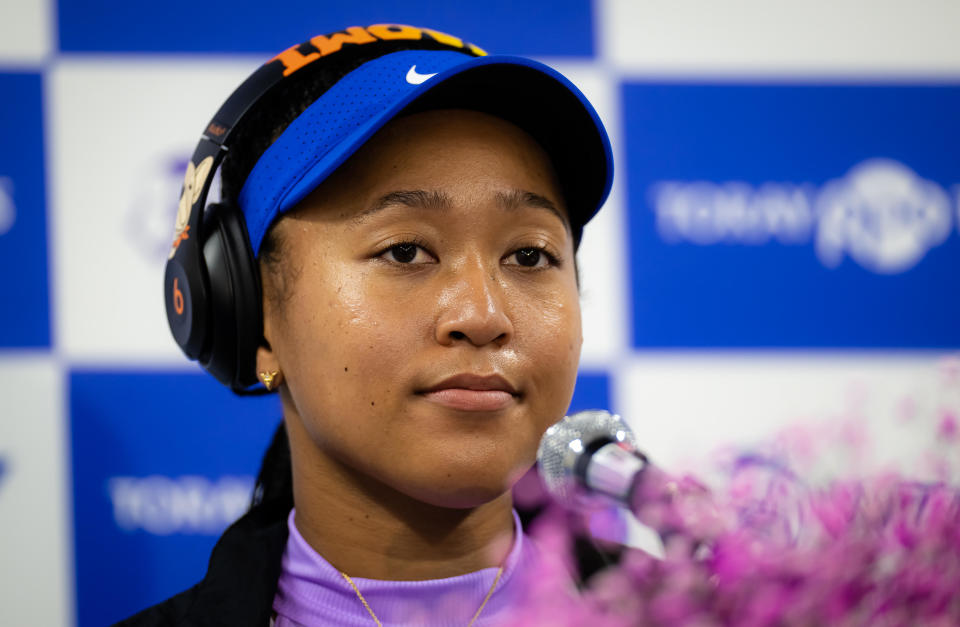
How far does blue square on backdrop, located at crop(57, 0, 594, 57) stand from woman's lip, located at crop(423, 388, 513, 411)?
3.19 feet

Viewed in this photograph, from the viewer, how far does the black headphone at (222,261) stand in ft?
3.10

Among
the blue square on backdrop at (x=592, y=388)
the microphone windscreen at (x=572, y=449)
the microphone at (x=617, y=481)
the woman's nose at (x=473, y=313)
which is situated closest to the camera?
the microphone at (x=617, y=481)

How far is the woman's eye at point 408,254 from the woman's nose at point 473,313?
42 millimetres

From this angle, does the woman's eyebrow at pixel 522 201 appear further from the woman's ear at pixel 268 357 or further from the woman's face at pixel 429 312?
the woman's ear at pixel 268 357

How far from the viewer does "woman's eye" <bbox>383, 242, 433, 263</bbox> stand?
894 mm

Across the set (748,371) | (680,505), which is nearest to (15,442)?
(748,371)

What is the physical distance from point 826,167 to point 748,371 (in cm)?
41

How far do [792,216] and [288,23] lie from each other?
3.16 ft

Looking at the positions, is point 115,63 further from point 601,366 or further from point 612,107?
point 601,366

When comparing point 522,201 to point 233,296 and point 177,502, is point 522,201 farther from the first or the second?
point 177,502

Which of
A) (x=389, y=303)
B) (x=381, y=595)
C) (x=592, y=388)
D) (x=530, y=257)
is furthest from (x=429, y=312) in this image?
(x=592, y=388)

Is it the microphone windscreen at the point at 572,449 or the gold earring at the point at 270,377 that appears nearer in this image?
the microphone windscreen at the point at 572,449

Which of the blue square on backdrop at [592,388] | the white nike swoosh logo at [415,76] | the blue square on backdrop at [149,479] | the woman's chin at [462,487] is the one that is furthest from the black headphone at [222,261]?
the blue square on backdrop at [592,388]

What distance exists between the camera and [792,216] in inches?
67.9
